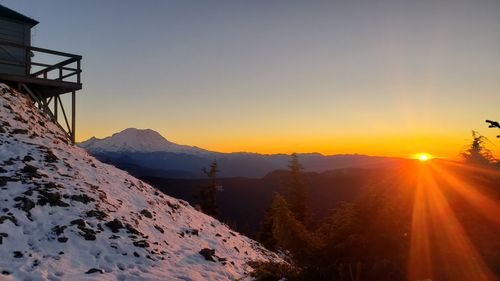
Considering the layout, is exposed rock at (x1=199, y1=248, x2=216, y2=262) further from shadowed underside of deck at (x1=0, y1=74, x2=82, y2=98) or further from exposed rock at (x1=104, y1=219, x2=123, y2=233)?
shadowed underside of deck at (x1=0, y1=74, x2=82, y2=98)

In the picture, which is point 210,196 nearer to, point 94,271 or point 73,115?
point 73,115

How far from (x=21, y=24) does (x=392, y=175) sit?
999 inches

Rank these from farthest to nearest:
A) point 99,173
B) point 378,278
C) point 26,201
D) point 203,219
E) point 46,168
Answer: point 203,219 < point 99,173 < point 46,168 < point 26,201 < point 378,278

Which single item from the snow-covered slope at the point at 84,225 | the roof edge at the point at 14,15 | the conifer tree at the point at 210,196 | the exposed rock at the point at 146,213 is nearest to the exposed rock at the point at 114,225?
the snow-covered slope at the point at 84,225

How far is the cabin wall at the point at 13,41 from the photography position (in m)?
24.9

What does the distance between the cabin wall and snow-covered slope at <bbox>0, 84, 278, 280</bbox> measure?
224 inches

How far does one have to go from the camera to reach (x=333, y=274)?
31.0 feet

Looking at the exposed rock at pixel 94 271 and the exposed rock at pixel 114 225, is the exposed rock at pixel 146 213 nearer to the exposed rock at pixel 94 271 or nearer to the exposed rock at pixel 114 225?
the exposed rock at pixel 114 225

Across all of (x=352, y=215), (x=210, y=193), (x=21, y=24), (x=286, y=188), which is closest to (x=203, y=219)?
(x=352, y=215)

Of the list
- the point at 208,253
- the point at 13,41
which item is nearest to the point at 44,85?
the point at 13,41

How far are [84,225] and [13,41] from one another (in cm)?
1850

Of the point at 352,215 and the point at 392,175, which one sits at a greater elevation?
the point at 392,175

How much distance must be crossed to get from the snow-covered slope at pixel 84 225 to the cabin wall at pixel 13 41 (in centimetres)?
568

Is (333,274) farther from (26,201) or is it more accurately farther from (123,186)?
(123,186)
